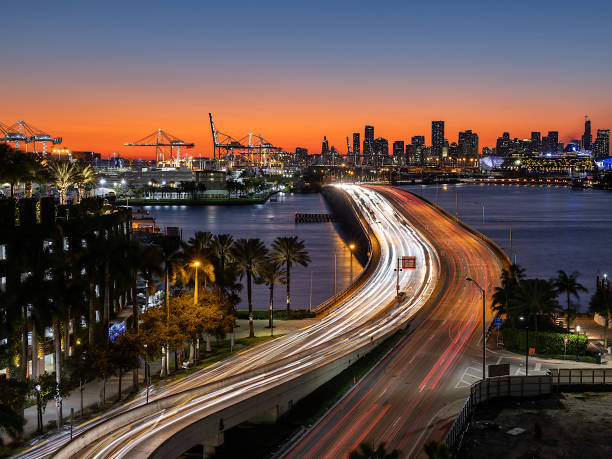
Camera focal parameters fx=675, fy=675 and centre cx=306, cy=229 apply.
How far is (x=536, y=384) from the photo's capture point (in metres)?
30.2

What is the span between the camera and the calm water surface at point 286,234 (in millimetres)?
64750

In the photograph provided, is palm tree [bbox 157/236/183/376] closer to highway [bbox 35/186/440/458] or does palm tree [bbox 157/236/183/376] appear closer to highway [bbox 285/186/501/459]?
highway [bbox 35/186/440/458]

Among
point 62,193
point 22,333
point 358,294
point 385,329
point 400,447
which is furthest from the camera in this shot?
point 62,193

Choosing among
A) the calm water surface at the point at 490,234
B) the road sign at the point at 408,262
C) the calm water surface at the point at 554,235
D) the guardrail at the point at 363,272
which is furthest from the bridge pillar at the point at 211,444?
the calm water surface at the point at 554,235

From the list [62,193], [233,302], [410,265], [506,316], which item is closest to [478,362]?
[506,316]

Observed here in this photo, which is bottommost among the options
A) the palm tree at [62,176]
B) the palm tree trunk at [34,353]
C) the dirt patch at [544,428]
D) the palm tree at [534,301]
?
the dirt patch at [544,428]

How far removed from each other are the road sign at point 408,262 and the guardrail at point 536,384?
2938cm

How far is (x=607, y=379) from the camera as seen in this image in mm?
31625

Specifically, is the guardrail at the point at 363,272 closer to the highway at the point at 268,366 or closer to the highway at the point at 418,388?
the highway at the point at 268,366

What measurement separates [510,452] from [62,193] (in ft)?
150

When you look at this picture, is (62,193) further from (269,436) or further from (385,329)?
(269,436)

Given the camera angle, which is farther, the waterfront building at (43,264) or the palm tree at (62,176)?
the palm tree at (62,176)

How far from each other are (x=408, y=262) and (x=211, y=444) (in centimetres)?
3988

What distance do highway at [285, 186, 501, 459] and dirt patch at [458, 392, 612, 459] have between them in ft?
4.28
